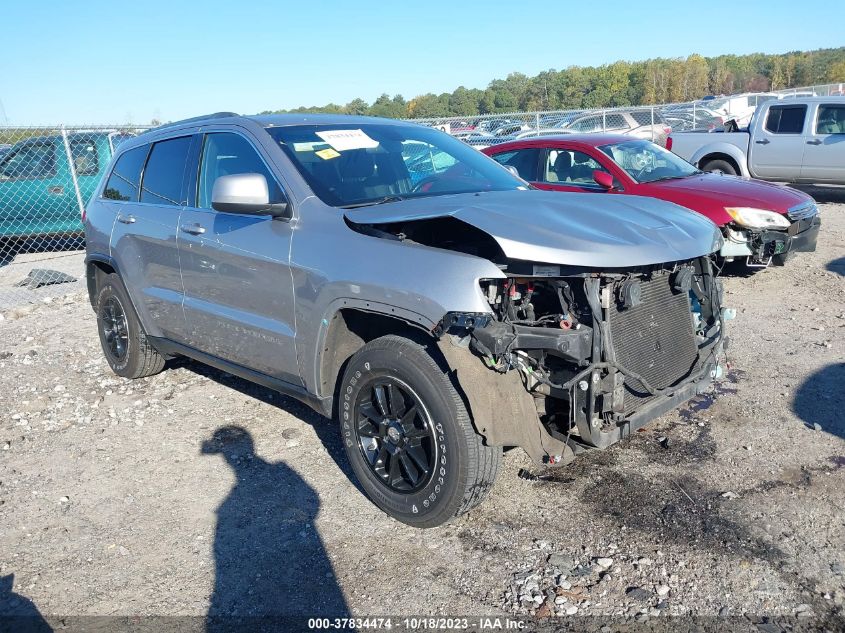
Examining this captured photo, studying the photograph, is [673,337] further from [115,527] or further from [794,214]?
[794,214]

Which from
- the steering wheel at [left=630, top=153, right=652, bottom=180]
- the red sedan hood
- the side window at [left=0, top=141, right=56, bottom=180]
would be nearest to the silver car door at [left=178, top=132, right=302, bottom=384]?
the red sedan hood

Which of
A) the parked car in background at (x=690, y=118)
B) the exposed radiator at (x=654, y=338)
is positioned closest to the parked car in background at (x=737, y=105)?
the parked car in background at (x=690, y=118)

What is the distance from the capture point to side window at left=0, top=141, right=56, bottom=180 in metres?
11.6

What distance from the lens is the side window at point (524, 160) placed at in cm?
843

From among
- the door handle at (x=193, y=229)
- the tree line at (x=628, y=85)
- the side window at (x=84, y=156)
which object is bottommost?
the tree line at (x=628, y=85)

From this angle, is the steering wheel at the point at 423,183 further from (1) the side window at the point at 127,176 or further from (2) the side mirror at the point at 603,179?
(2) the side mirror at the point at 603,179

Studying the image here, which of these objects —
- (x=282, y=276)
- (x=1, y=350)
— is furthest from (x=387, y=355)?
(x=1, y=350)

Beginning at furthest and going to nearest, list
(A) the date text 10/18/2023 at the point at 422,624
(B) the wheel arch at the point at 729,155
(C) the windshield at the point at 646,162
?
(B) the wheel arch at the point at 729,155, (C) the windshield at the point at 646,162, (A) the date text 10/18/2023 at the point at 422,624

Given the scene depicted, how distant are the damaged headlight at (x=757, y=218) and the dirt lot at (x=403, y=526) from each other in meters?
2.22

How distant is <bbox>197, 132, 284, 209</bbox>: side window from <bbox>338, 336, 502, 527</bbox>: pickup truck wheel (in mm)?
1156

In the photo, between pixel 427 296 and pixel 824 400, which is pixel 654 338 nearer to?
pixel 427 296

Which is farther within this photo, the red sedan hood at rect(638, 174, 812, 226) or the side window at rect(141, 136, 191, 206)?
the red sedan hood at rect(638, 174, 812, 226)

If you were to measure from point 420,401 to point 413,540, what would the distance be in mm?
716

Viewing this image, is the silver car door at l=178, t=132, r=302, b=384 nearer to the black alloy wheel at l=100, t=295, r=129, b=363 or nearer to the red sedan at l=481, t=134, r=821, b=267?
the black alloy wheel at l=100, t=295, r=129, b=363
